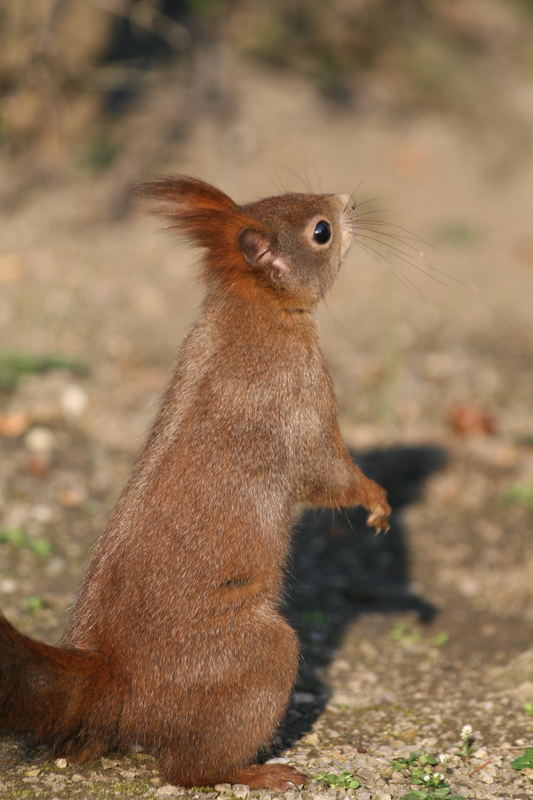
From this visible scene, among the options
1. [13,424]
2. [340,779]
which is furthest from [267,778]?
[13,424]

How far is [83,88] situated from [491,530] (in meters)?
4.92

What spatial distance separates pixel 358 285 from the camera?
7.65 meters

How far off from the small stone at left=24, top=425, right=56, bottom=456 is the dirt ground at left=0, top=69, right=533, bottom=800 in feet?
0.05

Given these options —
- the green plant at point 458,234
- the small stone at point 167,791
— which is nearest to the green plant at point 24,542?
the small stone at point 167,791

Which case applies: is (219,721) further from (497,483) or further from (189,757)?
(497,483)

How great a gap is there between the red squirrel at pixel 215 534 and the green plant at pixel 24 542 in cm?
150

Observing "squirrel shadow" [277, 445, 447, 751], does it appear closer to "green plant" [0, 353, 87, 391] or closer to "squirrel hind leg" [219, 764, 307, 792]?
"squirrel hind leg" [219, 764, 307, 792]

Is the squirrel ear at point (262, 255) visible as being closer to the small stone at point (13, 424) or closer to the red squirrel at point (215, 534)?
the red squirrel at point (215, 534)

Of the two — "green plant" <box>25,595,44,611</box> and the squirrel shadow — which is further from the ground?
the squirrel shadow

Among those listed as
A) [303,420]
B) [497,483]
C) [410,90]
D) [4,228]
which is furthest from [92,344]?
[410,90]

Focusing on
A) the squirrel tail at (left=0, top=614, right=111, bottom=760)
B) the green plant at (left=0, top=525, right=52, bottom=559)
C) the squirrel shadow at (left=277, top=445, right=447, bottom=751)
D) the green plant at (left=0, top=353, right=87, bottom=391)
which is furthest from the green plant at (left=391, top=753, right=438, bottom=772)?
the green plant at (left=0, top=353, right=87, bottom=391)

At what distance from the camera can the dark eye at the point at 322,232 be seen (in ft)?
12.5

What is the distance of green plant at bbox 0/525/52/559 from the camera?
192 inches

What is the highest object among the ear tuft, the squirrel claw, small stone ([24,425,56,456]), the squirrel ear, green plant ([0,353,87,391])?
the ear tuft
